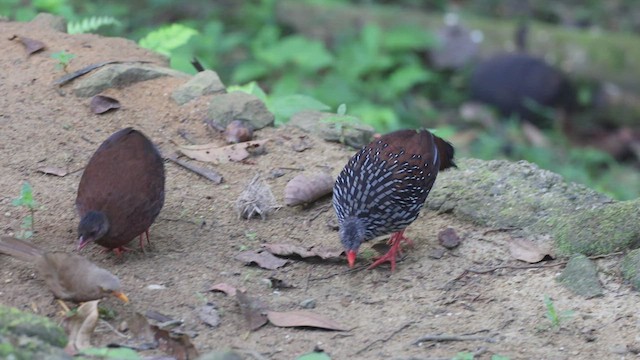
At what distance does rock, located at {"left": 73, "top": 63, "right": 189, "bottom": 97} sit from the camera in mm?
6156

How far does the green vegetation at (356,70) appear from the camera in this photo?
413 inches

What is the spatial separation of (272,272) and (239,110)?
67.0 inches

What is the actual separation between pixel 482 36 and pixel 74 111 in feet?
26.2

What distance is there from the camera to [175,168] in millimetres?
5660

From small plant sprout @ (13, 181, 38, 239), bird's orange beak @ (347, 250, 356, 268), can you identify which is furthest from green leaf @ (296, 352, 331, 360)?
small plant sprout @ (13, 181, 38, 239)

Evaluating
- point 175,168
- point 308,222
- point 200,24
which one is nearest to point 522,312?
point 308,222

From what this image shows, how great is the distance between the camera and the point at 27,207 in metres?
4.88

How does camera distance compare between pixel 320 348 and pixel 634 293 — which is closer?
pixel 320 348

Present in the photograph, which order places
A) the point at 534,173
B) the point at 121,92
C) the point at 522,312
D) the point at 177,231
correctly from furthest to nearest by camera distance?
the point at 121,92, the point at 534,173, the point at 177,231, the point at 522,312

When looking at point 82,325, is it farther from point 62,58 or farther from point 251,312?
point 62,58

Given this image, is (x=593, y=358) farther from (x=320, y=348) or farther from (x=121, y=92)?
(x=121, y=92)

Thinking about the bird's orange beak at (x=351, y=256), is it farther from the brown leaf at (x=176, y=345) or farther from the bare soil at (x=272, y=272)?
the brown leaf at (x=176, y=345)

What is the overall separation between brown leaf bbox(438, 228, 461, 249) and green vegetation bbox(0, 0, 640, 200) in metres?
4.50

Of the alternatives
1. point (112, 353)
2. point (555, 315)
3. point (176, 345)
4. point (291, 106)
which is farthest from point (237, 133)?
point (112, 353)
